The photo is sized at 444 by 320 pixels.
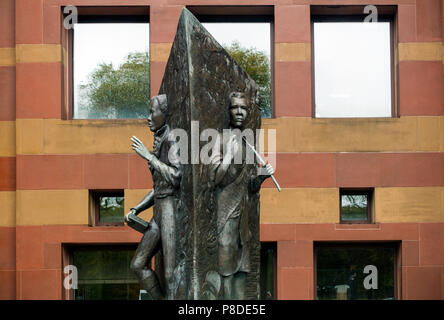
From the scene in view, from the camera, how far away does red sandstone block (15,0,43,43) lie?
535 inches

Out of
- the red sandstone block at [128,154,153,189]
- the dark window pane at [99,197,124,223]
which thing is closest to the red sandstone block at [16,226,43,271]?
the dark window pane at [99,197,124,223]

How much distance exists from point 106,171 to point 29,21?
3.22 metres

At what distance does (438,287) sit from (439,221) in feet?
3.98

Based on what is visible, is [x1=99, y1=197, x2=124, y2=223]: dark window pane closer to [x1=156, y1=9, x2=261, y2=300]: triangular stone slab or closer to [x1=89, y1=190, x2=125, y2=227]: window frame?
[x1=89, y1=190, x2=125, y2=227]: window frame

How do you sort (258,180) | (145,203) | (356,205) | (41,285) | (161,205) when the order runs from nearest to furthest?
1. (161,205)
2. (258,180)
3. (145,203)
4. (41,285)
5. (356,205)

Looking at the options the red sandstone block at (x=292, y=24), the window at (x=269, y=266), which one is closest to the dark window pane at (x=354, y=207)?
the window at (x=269, y=266)

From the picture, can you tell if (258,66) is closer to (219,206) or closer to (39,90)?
(39,90)

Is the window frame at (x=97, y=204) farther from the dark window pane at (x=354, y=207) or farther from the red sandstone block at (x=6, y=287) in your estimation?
the dark window pane at (x=354, y=207)

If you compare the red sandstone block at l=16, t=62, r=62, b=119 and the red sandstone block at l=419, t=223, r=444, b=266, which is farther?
the red sandstone block at l=16, t=62, r=62, b=119

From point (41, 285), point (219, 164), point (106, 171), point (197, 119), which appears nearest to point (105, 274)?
point (41, 285)

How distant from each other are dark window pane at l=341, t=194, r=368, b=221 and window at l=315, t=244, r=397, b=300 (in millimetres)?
528

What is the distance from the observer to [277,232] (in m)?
13.2

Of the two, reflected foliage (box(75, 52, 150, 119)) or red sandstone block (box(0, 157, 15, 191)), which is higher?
reflected foliage (box(75, 52, 150, 119))

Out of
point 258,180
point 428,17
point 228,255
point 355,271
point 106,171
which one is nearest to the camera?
point 228,255
